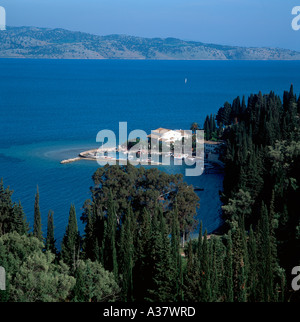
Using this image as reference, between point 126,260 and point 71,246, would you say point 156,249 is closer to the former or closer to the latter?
point 126,260

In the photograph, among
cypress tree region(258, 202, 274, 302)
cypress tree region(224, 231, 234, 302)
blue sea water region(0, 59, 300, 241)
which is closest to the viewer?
cypress tree region(224, 231, 234, 302)

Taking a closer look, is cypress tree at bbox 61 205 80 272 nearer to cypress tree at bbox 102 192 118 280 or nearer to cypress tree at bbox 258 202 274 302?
cypress tree at bbox 102 192 118 280

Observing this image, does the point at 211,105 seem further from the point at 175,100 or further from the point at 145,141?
the point at 145,141

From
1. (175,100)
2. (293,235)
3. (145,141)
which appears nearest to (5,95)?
(175,100)

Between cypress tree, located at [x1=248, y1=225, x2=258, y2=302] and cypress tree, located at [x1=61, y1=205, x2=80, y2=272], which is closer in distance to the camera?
cypress tree, located at [x1=248, y1=225, x2=258, y2=302]

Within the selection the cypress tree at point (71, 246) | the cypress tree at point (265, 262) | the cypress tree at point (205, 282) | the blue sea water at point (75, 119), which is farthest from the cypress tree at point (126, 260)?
the blue sea water at point (75, 119)

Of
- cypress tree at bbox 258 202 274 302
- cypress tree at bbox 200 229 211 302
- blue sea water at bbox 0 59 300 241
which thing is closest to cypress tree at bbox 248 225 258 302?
cypress tree at bbox 258 202 274 302

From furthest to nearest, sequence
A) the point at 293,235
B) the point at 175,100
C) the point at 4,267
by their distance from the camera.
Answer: the point at 175,100, the point at 293,235, the point at 4,267
